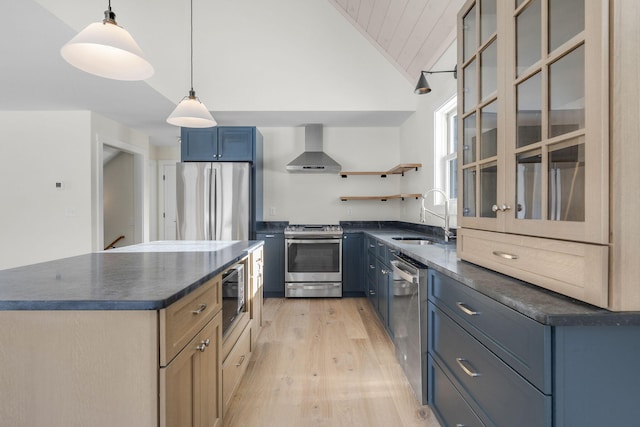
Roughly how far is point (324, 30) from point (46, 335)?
164 inches

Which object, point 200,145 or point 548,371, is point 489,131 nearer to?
point 548,371

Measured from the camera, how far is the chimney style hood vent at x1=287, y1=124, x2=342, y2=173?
13.8ft

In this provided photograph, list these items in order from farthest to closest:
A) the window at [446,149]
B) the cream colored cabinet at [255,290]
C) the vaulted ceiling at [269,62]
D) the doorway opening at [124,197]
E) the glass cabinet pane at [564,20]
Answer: the doorway opening at [124,197], the vaulted ceiling at [269,62], the window at [446,149], the cream colored cabinet at [255,290], the glass cabinet pane at [564,20]

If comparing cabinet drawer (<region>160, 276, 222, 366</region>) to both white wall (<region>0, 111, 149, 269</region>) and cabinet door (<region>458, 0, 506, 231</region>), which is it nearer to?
cabinet door (<region>458, 0, 506, 231</region>)

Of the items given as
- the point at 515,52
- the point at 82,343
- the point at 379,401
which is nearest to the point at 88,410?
the point at 82,343

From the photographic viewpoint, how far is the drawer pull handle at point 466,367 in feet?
3.92

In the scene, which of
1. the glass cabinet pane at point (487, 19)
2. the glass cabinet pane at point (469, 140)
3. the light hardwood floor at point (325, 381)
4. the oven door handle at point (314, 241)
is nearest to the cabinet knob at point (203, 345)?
the light hardwood floor at point (325, 381)

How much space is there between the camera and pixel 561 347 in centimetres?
82

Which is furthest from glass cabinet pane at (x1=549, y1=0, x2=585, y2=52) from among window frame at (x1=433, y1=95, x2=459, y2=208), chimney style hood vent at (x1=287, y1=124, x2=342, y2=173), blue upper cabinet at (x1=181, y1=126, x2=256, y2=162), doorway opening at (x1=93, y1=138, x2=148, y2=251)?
doorway opening at (x1=93, y1=138, x2=148, y2=251)

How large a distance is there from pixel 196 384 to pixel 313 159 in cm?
340

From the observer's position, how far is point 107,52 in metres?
1.50

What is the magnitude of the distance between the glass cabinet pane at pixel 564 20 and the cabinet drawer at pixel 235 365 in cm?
190

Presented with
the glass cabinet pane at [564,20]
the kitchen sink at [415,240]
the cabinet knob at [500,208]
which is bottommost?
the kitchen sink at [415,240]

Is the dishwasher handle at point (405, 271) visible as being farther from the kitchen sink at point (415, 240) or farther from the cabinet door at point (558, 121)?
the kitchen sink at point (415, 240)
